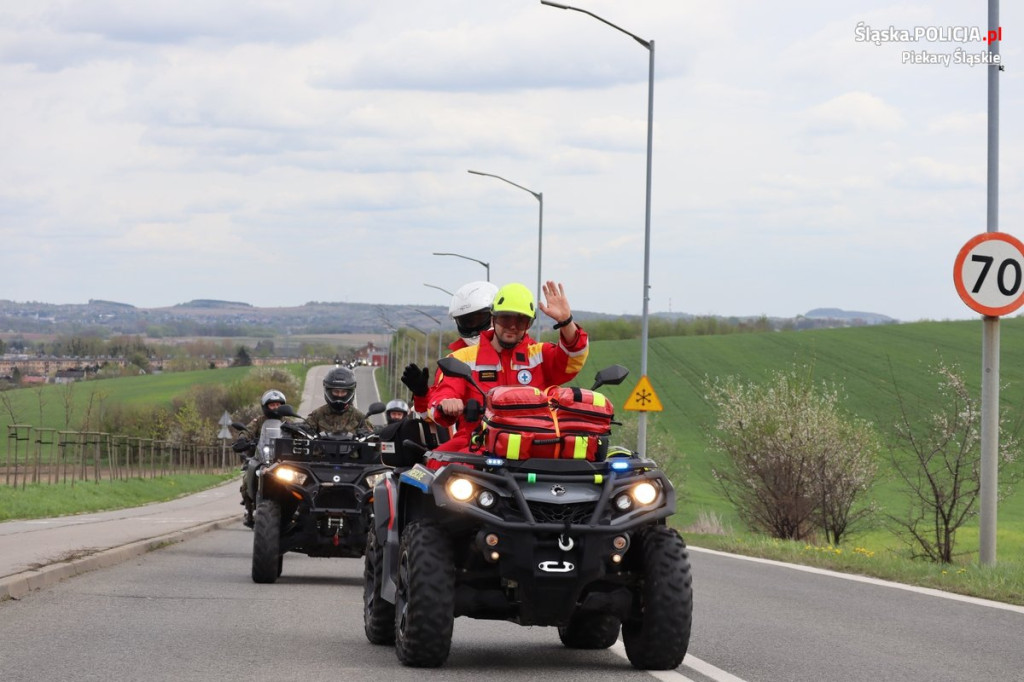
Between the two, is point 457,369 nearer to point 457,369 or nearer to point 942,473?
point 457,369

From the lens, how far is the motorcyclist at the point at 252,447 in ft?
58.5

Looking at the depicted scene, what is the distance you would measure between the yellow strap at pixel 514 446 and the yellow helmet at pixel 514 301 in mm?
988

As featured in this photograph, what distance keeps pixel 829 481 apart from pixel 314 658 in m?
21.4

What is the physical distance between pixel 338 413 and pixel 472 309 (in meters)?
7.60

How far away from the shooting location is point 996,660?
9.27 meters

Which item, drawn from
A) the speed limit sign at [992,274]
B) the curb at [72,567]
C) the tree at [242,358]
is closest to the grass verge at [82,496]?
the curb at [72,567]

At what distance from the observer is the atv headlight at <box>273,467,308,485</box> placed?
15664mm

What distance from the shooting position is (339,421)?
56.5 feet

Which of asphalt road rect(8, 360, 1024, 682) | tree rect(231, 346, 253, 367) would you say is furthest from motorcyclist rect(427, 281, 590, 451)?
tree rect(231, 346, 253, 367)

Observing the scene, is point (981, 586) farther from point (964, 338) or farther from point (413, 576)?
point (964, 338)

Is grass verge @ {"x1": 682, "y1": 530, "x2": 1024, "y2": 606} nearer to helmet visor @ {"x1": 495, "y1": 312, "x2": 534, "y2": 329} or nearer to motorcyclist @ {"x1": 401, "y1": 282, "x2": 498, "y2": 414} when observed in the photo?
motorcyclist @ {"x1": 401, "y1": 282, "x2": 498, "y2": 414}

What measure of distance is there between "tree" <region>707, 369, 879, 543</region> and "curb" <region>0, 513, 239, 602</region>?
1247 cm

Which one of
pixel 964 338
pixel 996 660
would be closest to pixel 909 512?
pixel 996 660

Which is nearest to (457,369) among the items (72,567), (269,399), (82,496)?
(72,567)
